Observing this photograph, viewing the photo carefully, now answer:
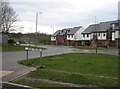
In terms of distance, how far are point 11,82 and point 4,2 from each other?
49.8m

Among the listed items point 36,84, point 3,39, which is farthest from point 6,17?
point 36,84

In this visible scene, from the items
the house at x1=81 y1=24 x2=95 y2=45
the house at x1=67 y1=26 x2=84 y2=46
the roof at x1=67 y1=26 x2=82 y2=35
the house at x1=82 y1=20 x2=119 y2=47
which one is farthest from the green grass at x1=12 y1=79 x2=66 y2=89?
the roof at x1=67 y1=26 x2=82 y2=35

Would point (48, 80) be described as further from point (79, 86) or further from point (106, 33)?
point (106, 33)

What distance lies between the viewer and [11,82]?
388 inches

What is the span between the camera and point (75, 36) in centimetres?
9306

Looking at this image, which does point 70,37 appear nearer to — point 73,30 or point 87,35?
point 73,30

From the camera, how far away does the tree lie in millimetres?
55466

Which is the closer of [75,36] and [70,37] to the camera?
[75,36]

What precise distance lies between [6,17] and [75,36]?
1554 inches

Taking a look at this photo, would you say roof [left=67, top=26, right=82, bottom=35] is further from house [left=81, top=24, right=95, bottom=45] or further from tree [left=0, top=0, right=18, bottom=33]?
tree [left=0, top=0, right=18, bottom=33]

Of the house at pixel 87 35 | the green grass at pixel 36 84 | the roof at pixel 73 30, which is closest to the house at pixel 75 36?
the roof at pixel 73 30

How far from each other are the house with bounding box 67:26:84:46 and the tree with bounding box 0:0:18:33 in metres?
34.8

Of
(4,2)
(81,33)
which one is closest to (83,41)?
(81,33)

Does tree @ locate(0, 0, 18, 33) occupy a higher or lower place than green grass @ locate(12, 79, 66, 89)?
higher
